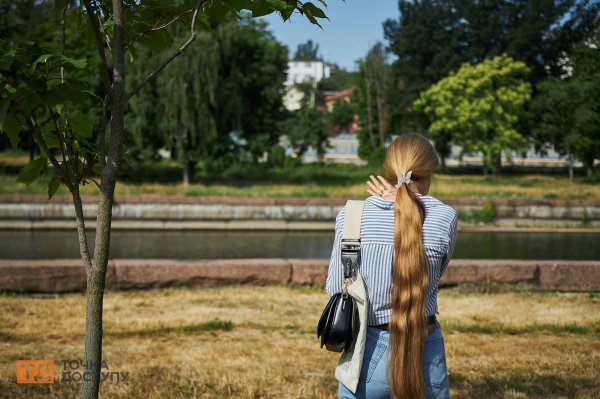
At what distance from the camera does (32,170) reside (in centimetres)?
296

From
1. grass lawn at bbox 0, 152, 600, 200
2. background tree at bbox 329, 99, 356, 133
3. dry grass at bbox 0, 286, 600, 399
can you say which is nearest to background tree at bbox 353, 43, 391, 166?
grass lawn at bbox 0, 152, 600, 200

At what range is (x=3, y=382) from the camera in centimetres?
445

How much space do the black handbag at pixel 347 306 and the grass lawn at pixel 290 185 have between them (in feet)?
46.5

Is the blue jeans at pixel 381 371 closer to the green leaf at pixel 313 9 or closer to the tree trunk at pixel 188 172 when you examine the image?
the green leaf at pixel 313 9

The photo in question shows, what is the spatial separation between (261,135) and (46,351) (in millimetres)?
28438

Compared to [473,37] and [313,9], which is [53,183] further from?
[473,37]

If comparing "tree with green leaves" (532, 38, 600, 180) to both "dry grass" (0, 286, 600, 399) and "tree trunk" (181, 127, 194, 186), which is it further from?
"dry grass" (0, 286, 600, 399)

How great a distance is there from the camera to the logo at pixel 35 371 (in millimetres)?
4574

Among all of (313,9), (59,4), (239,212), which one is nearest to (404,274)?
(313,9)

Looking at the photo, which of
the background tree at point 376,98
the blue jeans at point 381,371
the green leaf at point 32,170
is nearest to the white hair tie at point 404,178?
the blue jeans at point 381,371

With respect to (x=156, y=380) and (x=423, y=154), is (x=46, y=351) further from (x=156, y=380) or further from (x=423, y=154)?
(x=423, y=154)

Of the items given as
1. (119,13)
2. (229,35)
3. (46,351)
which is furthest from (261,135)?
(119,13)

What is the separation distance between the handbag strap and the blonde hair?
131mm

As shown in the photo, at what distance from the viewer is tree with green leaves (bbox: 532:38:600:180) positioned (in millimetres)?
28703
